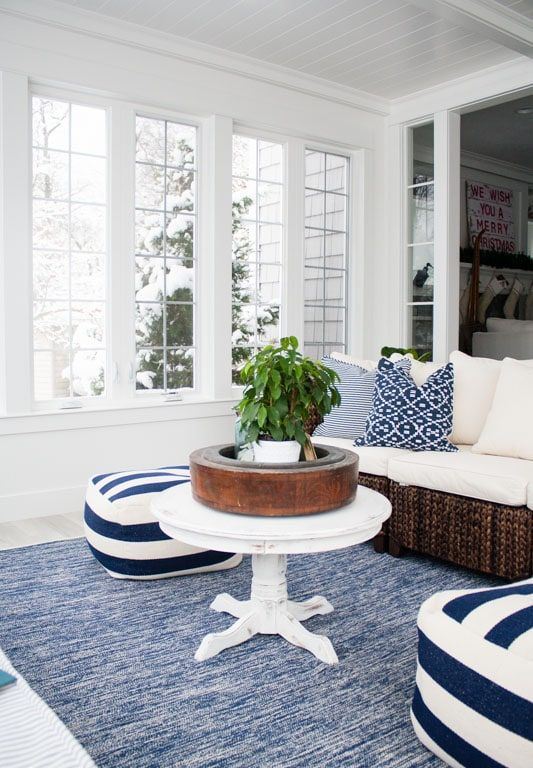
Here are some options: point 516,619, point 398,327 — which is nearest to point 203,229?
point 398,327

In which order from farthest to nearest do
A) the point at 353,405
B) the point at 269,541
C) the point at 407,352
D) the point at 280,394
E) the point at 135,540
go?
the point at 407,352 < the point at 353,405 < the point at 135,540 < the point at 280,394 < the point at 269,541

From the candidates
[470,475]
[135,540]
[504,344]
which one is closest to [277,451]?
[135,540]

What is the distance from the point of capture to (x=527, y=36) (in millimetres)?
4055

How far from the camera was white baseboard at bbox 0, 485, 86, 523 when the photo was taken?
401cm

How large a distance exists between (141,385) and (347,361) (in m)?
1.37

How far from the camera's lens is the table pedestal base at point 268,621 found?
2322 mm

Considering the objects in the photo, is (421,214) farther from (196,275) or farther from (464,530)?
(464,530)

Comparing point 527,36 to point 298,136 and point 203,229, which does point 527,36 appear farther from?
point 203,229

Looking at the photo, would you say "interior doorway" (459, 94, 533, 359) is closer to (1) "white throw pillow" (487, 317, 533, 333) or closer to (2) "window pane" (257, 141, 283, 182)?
(1) "white throw pillow" (487, 317, 533, 333)

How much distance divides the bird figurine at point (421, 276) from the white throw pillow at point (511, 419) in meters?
2.16

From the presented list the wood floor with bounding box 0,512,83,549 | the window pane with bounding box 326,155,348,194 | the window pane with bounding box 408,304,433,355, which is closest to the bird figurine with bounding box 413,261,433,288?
the window pane with bounding box 408,304,433,355

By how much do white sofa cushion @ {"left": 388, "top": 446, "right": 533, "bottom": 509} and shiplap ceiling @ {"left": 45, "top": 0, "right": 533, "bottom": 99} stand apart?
2.26 metres

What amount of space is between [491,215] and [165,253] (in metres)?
4.54

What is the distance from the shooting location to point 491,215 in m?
7.78
